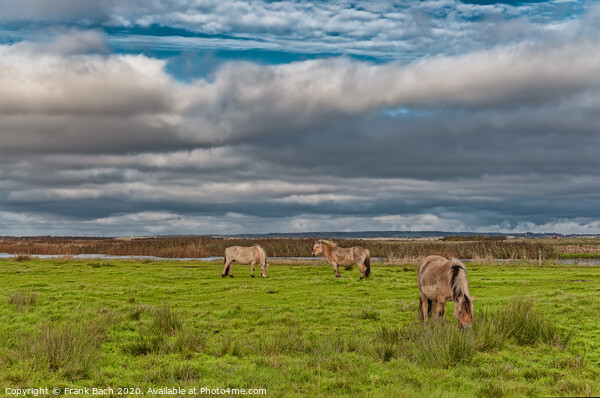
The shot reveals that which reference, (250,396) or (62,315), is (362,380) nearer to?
(250,396)

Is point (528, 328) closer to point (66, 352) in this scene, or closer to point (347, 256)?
point (66, 352)

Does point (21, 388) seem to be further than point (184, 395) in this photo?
Yes

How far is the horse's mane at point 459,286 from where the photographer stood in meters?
11.3

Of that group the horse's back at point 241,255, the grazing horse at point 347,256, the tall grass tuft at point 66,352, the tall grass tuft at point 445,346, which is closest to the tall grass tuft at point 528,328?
the tall grass tuft at point 445,346

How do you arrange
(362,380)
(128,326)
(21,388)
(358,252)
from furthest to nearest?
(358,252), (128,326), (362,380), (21,388)

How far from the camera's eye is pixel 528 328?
12148 mm

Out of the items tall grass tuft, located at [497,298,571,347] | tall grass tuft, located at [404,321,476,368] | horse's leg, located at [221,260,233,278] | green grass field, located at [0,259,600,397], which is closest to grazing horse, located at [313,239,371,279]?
horse's leg, located at [221,260,233,278]

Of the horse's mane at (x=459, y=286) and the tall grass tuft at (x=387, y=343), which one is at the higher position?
the horse's mane at (x=459, y=286)

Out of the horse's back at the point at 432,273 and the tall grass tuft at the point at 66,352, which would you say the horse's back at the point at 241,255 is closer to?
the horse's back at the point at 432,273

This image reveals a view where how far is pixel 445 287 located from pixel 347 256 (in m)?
17.8

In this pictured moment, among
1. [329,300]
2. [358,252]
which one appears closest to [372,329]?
[329,300]

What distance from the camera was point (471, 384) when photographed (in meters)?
8.62

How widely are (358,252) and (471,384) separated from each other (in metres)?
20.6

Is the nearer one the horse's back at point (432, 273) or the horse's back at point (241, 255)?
the horse's back at point (432, 273)
